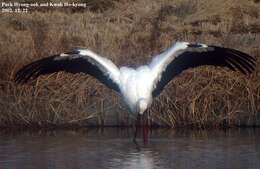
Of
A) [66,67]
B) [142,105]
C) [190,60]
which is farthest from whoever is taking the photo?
[66,67]

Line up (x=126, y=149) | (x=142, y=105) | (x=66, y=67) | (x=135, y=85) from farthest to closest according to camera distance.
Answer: (x=66, y=67)
(x=135, y=85)
(x=142, y=105)
(x=126, y=149)

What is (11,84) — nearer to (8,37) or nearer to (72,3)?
(8,37)

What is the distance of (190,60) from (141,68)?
79cm

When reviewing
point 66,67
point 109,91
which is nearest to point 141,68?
point 66,67

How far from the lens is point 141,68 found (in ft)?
48.6

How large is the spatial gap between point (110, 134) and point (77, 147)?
1.54m

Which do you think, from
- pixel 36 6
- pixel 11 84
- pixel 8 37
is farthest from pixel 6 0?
pixel 11 84

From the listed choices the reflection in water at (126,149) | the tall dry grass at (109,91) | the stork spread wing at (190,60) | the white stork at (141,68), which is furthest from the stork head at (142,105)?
the tall dry grass at (109,91)

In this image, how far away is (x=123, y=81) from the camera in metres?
14.8

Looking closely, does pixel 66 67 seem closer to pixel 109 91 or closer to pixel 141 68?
pixel 141 68

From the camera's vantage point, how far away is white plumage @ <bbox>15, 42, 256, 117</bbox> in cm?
1459

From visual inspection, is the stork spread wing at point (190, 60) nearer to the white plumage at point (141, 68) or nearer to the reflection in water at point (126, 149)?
the white plumage at point (141, 68)

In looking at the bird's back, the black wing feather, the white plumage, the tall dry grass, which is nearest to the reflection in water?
the tall dry grass

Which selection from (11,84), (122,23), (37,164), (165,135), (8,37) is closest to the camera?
(37,164)
